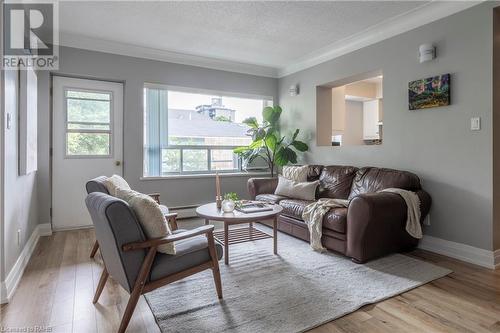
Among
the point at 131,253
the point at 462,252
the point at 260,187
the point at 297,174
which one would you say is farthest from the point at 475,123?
the point at 131,253

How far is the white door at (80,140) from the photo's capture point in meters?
3.98

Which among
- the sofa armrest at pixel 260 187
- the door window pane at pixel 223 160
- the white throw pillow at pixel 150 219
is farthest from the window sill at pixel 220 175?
the white throw pillow at pixel 150 219

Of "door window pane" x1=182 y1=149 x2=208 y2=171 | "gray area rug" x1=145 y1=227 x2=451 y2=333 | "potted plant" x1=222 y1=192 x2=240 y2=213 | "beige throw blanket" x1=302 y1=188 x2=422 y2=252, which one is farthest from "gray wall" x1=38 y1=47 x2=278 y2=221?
"beige throw blanket" x1=302 y1=188 x2=422 y2=252

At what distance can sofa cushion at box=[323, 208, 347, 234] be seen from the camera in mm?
2849

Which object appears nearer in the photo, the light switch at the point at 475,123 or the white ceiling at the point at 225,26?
the light switch at the point at 475,123

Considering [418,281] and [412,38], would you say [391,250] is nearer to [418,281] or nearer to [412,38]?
[418,281]

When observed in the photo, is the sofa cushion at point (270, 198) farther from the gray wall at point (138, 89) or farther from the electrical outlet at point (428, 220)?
the electrical outlet at point (428, 220)

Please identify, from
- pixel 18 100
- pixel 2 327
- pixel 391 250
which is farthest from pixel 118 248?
pixel 391 250

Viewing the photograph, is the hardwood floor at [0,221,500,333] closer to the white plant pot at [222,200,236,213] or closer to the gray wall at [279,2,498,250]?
the gray wall at [279,2,498,250]

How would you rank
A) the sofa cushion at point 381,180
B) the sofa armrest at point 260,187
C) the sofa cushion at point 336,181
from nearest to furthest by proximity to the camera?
the sofa cushion at point 381,180, the sofa cushion at point 336,181, the sofa armrest at point 260,187

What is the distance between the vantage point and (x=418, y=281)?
7.90ft

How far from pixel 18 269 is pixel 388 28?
14.8 ft

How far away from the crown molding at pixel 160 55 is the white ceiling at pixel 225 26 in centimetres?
1

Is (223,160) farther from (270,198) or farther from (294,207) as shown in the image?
(294,207)
